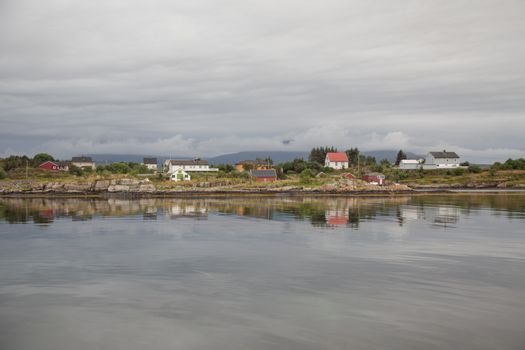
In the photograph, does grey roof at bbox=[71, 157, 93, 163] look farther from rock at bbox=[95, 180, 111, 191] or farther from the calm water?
the calm water

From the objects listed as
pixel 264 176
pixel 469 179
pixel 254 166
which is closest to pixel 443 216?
pixel 264 176

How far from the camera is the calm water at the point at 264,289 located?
13.6m

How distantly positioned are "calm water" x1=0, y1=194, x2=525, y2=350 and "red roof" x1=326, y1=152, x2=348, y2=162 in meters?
106

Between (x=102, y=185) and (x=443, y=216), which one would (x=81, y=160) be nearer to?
(x=102, y=185)

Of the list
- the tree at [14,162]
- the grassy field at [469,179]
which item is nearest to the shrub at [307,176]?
the grassy field at [469,179]

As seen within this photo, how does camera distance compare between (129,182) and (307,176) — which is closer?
(129,182)

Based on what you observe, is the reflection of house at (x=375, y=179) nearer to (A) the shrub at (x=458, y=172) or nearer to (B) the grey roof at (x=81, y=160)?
(A) the shrub at (x=458, y=172)

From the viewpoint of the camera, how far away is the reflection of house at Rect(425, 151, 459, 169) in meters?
149

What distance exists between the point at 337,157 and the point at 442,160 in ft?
122

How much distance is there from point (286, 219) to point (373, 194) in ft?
163

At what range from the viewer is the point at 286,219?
45.6 meters

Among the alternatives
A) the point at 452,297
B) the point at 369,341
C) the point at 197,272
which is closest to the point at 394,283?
the point at 452,297

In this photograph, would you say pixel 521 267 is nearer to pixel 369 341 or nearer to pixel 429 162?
pixel 369 341

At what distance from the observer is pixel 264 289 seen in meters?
18.7
